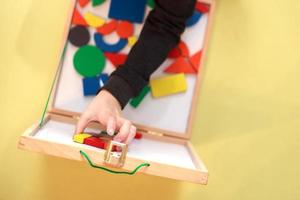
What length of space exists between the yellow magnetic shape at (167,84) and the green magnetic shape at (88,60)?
0.14 metres

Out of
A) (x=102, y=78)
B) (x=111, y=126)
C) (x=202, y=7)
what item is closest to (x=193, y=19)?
(x=202, y=7)

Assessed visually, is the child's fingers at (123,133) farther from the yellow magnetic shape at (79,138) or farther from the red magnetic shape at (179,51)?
the red magnetic shape at (179,51)

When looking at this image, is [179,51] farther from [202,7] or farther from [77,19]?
[77,19]

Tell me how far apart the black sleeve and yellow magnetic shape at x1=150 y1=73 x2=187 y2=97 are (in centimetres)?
7

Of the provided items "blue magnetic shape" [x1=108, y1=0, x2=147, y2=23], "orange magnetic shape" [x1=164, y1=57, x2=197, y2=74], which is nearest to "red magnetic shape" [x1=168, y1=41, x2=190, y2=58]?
"orange magnetic shape" [x1=164, y1=57, x2=197, y2=74]

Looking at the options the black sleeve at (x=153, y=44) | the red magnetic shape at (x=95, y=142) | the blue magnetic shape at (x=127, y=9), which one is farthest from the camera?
the blue magnetic shape at (x=127, y=9)

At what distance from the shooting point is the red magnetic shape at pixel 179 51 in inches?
36.6

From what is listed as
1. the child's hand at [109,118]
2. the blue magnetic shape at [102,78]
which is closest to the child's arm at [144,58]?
the child's hand at [109,118]

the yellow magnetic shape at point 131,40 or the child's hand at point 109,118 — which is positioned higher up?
the yellow magnetic shape at point 131,40

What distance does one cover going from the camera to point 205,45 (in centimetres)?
93

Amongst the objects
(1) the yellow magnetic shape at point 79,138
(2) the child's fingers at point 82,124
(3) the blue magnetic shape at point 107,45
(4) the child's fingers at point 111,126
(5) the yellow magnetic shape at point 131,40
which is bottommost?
(1) the yellow magnetic shape at point 79,138

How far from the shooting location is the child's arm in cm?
77

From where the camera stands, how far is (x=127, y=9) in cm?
93

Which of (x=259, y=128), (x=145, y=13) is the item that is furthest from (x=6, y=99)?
(x=259, y=128)
